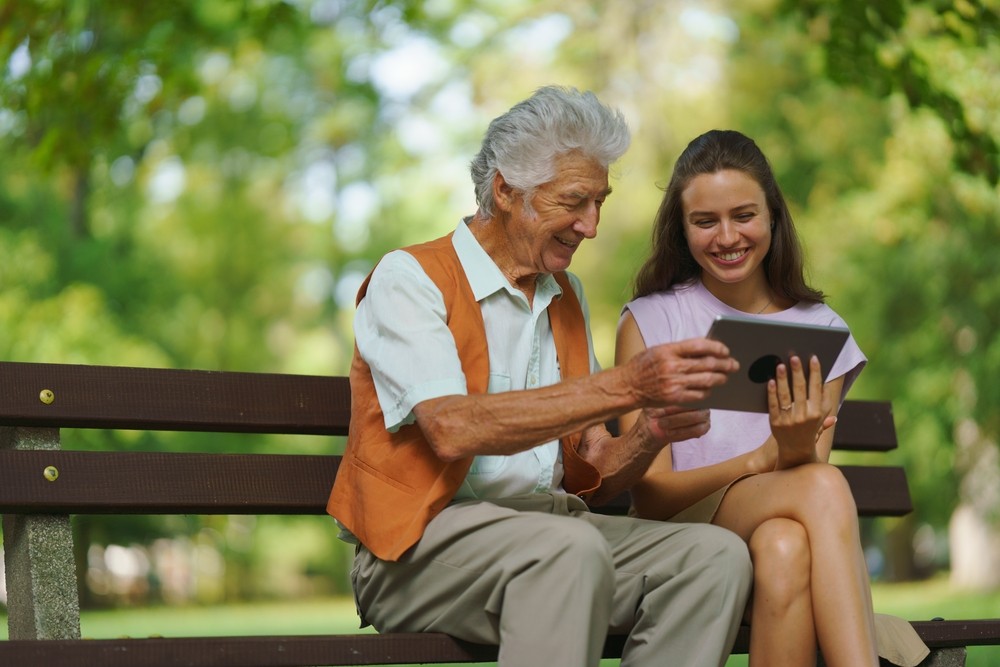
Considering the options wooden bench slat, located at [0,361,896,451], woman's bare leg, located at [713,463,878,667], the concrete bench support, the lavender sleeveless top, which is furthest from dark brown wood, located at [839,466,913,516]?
the concrete bench support

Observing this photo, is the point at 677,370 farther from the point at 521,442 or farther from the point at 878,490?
the point at 878,490

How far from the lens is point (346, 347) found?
2327 centimetres

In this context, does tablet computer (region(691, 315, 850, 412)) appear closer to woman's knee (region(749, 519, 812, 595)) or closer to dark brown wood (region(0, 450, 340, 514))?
woman's knee (region(749, 519, 812, 595))

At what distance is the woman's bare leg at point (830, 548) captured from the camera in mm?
3215

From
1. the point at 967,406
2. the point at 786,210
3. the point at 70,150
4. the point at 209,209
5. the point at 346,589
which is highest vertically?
the point at 209,209

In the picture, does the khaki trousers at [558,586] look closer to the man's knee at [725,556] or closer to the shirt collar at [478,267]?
the man's knee at [725,556]

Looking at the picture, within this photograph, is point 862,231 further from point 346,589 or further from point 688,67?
point 346,589

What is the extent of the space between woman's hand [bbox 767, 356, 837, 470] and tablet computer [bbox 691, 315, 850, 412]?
0.07 feet

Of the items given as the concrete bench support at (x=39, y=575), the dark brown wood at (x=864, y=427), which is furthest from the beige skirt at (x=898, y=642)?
the concrete bench support at (x=39, y=575)

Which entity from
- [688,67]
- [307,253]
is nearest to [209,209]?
[307,253]

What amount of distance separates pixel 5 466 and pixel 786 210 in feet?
7.18

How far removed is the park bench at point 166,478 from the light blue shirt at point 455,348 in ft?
1.44

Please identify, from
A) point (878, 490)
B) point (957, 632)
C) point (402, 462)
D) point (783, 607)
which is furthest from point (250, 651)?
point (878, 490)

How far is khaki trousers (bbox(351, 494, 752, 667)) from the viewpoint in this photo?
292 centimetres
